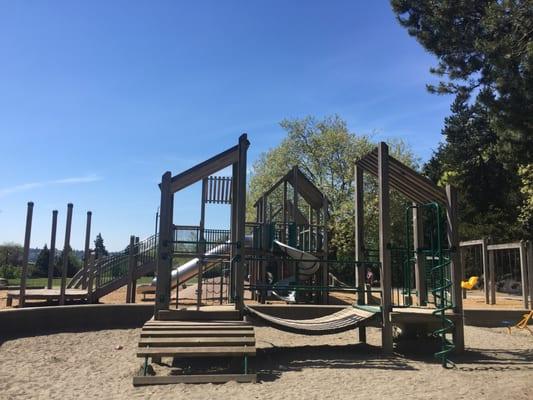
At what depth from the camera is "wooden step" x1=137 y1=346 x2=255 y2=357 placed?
726cm

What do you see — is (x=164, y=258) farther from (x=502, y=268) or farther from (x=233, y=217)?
(x=502, y=268)

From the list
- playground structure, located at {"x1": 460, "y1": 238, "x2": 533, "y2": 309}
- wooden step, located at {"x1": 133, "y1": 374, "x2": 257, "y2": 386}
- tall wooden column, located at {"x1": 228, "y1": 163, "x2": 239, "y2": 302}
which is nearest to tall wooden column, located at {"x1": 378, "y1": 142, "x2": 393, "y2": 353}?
tall wooden column, located at {"x1": 228, "y1": 163, "x2": 239, "y2": 302}

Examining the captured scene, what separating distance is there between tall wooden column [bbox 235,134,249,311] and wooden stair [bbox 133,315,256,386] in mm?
804

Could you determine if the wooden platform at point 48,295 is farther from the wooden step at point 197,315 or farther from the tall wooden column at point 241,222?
the tall wooden column at point 241,222

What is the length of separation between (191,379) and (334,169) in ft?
95.9

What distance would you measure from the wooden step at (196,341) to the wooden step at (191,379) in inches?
23.4

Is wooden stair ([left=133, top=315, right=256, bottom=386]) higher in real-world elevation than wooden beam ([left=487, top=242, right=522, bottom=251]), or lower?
lower

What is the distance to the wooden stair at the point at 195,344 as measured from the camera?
6.94 metres

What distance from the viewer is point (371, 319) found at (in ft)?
30.0

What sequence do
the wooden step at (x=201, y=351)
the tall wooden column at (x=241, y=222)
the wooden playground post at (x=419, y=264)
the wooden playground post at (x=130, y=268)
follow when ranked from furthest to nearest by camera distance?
1. the wooden playground post at (x=130, y=268)
2. the wooden playground post at (x=419, y=264)
3. the tall wooden column at (x=241, y=222)
4. the wooden step at (x=201, y=351)

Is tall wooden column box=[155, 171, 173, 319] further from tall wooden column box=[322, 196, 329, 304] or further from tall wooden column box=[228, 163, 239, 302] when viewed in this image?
tall wooden column box=[322, 196, 329, 304]

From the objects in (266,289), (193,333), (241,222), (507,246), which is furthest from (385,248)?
(507,246)

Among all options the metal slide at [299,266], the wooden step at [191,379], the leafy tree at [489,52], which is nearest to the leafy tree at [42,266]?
the metal slide at [299,266]

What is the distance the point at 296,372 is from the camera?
301 inches
